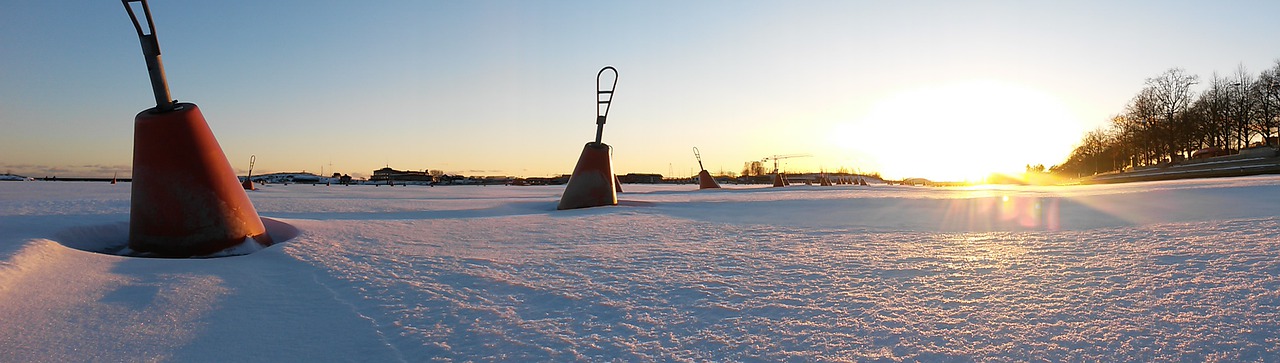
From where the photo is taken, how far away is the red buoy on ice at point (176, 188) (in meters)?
4.60

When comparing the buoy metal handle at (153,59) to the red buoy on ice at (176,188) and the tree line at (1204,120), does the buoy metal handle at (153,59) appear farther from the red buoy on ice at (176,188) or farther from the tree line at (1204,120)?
the tree line at (1204,120)

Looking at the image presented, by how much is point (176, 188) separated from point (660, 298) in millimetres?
3878

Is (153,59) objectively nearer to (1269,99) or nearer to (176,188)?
(176,188)

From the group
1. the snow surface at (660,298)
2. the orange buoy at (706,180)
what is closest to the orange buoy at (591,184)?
the snow surface at (660,298)

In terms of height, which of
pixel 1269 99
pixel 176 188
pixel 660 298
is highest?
pixel 1269 99

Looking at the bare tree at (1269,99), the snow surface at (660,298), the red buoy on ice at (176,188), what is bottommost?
the snow surface at (660,298)

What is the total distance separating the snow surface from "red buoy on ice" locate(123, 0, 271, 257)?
44 centimetres

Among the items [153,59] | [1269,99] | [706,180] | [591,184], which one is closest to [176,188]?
[153,59]

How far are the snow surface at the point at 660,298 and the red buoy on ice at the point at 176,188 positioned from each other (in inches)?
17.5

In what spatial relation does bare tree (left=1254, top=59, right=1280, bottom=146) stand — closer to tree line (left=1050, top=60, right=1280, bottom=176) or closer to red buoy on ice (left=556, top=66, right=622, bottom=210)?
tree line (left=1050, top=60, right=1280, bottom=176)

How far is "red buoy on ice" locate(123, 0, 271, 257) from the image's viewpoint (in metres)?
4.60

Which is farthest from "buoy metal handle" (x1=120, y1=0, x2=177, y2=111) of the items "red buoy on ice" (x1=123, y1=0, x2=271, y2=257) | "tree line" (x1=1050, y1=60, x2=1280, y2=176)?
"tree line" (x1=1050, y1=60, x2=1280, y2=176)

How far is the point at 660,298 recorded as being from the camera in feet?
9.85

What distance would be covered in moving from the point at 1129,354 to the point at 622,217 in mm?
6066
